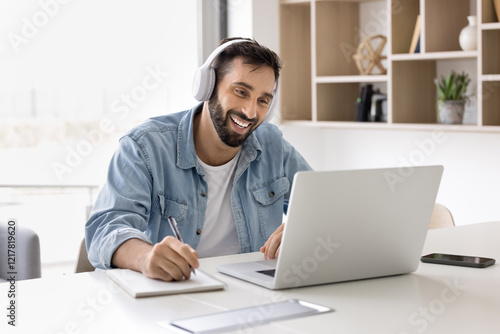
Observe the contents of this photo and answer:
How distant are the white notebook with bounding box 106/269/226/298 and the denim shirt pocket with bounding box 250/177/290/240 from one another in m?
0.61

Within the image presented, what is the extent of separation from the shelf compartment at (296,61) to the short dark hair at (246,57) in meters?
1.66

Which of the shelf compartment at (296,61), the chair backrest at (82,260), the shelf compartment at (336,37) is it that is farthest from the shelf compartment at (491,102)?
the chair backrest at (82,260)

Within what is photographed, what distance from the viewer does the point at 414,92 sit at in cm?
337

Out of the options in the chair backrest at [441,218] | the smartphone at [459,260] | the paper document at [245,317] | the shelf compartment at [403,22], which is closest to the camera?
the paper document at [245,317]

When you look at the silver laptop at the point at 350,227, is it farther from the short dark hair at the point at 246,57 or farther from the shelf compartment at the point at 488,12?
the shelf compartment at the point at 488,12

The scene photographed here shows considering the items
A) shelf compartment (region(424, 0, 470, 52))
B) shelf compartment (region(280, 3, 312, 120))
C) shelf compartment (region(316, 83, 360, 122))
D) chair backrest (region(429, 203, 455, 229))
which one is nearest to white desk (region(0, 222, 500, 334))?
chair backrest (region(429, 203, 455, 229))

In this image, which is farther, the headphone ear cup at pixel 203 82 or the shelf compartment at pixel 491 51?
the shelf compartment at pixel 491 51

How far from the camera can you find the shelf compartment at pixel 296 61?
12.3 ft

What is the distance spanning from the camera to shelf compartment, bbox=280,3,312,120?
3758 millimetres

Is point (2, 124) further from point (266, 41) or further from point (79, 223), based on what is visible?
point (266, 41)

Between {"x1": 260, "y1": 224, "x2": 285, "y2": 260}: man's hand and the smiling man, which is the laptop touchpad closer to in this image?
{"x1": 260, "y1": 224, "x2": 285, "y2": 260}: man's hand

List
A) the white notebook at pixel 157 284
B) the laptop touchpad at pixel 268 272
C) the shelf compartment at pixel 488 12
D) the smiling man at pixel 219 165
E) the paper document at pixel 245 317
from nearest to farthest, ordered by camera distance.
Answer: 1. the paper document at pixel 245 317
2. the white notebook at pixel 157 284
3. the laptop touchpad at pixel 268 272
4. the smiling man at pixel 219 165
5. the shelf compartment at pixel 488 12

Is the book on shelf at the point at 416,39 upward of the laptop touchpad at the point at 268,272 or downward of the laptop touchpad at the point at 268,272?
upward

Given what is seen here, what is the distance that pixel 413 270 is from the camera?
1.55 metres
